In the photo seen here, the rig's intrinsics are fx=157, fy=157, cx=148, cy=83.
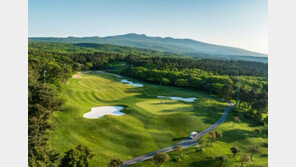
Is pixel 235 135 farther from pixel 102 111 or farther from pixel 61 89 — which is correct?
pixel 61 89

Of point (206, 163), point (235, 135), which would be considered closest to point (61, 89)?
point (206, 163)

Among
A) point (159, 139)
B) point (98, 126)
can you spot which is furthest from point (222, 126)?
point (98, 126)

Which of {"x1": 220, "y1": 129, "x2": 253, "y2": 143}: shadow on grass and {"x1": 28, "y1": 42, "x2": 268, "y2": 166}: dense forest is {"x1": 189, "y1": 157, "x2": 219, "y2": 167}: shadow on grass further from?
{"x1": 28, "y1": 42, "x2": 268, "y2": 166}: dense forest

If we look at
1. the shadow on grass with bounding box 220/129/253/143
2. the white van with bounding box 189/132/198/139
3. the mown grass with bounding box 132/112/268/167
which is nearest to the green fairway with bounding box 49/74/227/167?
the white van with bounding box 189/132/198/139

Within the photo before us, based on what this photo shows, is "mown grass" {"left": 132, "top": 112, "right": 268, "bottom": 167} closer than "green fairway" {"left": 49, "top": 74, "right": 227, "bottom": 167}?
Yes

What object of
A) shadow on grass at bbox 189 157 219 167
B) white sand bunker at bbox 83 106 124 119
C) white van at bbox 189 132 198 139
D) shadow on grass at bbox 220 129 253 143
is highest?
white sand bunker at bbox 83 106 124 119

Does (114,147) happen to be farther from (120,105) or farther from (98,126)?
(120,105)

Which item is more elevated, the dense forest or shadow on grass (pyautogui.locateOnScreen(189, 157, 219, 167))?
the dense forest
